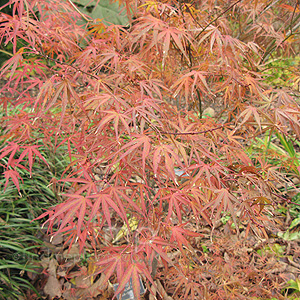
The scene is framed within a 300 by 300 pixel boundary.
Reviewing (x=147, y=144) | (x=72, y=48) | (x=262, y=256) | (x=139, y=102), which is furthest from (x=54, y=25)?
(x=262, y=256)

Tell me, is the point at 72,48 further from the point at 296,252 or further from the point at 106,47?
the point at 296,252

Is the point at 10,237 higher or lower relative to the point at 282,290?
lower

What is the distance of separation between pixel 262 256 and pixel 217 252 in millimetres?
426

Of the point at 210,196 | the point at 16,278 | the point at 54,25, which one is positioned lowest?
the point at 16,278

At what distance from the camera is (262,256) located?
2.04 m

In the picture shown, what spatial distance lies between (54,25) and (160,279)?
187cm

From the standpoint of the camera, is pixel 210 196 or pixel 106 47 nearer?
pixel 210 196

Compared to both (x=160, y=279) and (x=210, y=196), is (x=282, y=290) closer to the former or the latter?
(x=160, y=279)

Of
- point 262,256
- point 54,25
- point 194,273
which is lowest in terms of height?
point 262,256

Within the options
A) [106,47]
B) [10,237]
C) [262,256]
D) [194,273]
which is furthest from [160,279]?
[106,47]

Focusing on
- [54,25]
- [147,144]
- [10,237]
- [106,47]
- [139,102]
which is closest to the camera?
[147,144]

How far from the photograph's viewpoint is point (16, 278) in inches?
70.7

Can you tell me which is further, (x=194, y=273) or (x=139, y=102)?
(x=194, y=273)

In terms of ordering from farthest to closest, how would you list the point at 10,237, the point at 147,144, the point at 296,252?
the point at 296,252 < the point at 10,237 < the point at 147,144
